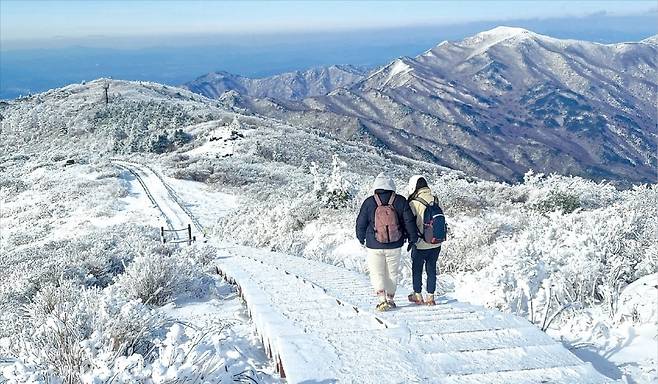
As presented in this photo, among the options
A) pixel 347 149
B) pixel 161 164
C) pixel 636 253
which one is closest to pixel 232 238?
pixel 636 253

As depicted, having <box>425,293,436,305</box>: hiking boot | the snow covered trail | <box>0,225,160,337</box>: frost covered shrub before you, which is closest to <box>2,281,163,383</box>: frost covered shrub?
<box>0,225,160,337</box>: frost covered shrub

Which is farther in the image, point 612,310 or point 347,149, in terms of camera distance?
point 347,149

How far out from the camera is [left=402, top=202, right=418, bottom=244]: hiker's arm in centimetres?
722

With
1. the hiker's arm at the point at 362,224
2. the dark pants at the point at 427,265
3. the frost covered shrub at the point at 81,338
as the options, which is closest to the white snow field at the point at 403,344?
the dark pants at the point at 427,265

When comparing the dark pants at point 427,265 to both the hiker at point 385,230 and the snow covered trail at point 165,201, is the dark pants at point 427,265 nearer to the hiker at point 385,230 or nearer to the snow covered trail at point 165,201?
the hiker at point 385,230

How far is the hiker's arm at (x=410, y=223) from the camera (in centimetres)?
722

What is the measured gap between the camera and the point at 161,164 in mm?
37094

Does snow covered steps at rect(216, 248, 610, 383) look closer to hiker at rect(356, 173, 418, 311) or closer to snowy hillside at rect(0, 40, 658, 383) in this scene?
snowy hillside at rect(0, 40, 658, 383)

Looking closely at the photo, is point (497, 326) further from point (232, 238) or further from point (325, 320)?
point (232, 238)

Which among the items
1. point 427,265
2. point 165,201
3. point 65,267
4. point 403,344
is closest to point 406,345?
point 403,344

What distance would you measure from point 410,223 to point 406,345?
102 inches

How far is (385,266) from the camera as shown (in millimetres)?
7410

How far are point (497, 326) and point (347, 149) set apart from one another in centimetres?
4915

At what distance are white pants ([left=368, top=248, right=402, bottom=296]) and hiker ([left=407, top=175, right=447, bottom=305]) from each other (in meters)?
0.28
